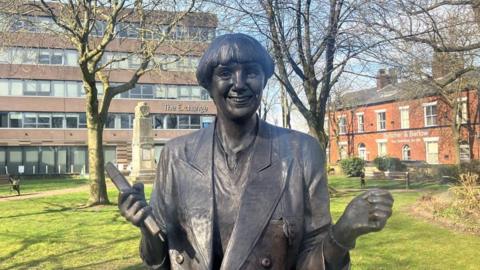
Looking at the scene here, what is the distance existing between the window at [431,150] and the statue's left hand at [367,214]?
41.8 m

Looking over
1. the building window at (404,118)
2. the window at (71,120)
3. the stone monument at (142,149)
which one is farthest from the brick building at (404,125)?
the window at (71,120)

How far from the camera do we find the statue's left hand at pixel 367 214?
1734mm

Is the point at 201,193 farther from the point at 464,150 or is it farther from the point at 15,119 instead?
the point at 15,119

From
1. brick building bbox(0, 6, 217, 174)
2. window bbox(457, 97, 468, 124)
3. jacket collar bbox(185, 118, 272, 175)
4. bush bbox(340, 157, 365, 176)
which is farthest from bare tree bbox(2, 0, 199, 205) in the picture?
window bbox(457, 97, 468, 124)

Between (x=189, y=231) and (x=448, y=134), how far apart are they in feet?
135

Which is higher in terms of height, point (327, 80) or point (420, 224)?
point (327, 80)

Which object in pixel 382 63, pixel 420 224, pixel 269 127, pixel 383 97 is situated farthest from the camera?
pixel 383 97

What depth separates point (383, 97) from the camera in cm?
4612

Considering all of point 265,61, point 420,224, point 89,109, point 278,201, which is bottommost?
point 420,224

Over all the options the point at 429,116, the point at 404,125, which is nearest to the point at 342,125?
the point at 404,125

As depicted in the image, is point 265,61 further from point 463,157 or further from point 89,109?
point 463,157

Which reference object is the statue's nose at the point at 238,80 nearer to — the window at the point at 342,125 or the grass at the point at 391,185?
the grass at the point at 391,185

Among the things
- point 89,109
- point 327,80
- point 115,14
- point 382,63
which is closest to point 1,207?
point 89,109

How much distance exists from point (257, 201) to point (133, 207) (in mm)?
517
